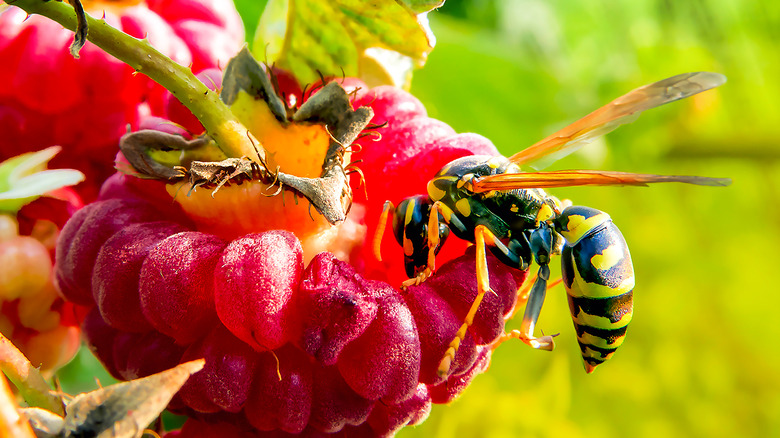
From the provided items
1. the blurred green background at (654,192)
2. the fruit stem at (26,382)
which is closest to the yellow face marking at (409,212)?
the fruit stem at (26,382)

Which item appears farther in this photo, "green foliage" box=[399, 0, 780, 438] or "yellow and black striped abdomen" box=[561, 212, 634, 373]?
"green foliage" box=[399, 0, 780, 438]

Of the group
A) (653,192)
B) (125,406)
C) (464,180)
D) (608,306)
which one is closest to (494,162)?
(464,180)

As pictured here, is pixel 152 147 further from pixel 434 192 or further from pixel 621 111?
pixel 621 111

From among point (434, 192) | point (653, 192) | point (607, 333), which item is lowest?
point (653, 192)

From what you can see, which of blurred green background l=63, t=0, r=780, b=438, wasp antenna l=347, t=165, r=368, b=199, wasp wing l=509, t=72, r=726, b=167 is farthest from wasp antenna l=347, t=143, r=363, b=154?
blurred green background l=63, t=0, r=780, b=438

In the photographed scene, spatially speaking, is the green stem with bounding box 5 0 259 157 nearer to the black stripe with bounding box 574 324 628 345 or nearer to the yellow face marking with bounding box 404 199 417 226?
the yellow face marking with bounding box 404 199 417 226

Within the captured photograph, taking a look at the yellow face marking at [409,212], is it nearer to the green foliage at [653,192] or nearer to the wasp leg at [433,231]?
the wasp leg at [433,231]
